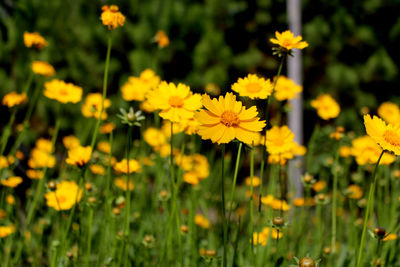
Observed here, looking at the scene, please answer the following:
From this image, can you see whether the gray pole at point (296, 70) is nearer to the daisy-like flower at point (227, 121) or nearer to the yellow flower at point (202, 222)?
the yellow flower at point (202, 222)

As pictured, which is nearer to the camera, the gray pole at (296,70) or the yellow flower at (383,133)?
the yellow flower at (383,133)

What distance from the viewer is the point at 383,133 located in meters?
0.73

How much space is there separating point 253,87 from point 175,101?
0.19 metres

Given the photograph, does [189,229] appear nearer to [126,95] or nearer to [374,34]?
[126,95]

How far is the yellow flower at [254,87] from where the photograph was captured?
0.87 m

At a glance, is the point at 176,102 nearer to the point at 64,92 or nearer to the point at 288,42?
the point at 288,42

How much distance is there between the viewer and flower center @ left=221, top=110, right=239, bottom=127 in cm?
70

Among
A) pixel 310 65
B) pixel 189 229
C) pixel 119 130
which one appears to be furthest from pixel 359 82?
pixel 189 229

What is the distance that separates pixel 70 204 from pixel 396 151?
947mm

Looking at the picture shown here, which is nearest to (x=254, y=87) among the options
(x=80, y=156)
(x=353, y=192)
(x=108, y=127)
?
(x=80, y=156)

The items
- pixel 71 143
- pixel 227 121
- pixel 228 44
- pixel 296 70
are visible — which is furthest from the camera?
pixel 228 44

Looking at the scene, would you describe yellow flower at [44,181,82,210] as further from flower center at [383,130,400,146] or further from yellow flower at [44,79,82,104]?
flower center at [383,130,400,146]

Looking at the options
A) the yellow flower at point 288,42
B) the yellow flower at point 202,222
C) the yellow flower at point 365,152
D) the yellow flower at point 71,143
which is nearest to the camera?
the yellow flower at point 288,42

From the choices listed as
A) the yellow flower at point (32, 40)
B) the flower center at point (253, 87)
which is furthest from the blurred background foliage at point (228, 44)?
the flower center at point (253, 87)
